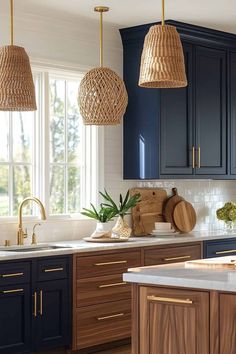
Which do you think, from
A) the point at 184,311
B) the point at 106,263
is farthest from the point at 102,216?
the point at 184,311

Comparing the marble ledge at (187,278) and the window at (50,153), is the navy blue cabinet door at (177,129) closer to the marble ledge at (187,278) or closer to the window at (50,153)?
the window at (50,153)

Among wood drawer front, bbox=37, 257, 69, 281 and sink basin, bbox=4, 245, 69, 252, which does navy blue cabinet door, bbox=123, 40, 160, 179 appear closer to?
sink basin, bbox=4, 245, 69, 252

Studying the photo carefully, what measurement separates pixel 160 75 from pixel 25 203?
101 inches

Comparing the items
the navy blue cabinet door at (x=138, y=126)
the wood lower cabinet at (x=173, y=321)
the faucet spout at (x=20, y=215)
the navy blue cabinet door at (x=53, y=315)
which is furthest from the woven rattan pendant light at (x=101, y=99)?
the navy blue cabinet door at (x=138, y=126)

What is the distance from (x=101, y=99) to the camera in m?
5.03

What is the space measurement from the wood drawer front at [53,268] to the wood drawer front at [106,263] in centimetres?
13

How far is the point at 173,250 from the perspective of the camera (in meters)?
6.55

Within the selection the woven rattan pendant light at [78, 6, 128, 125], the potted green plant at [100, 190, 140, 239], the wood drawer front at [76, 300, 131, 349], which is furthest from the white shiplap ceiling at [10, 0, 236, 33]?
the wood drawer front at [76, 300, 131, 349]

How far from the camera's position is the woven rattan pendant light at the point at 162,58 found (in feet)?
12.6

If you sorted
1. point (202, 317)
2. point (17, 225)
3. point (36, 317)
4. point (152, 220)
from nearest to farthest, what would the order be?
point (202, 317) → point (36, 317) → point (17, 225) → point (152, 220)

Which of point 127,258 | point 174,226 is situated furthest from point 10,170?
point 174,226

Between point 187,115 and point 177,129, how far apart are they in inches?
7.4

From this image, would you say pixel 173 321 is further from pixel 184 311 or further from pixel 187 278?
pixel 187 278

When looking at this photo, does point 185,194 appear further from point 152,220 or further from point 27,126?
point 27,126
